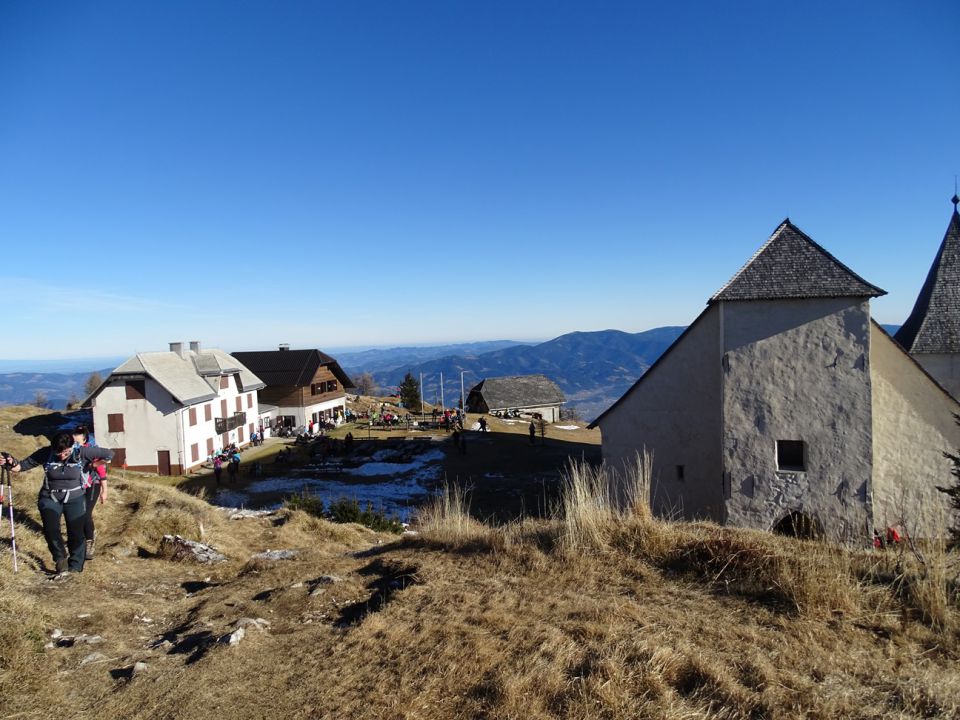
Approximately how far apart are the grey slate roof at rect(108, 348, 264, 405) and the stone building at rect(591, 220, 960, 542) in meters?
29.8

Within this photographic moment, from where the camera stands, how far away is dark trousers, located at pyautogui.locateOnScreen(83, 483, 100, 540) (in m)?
7.65

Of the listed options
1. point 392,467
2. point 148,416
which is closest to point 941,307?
point 392,467

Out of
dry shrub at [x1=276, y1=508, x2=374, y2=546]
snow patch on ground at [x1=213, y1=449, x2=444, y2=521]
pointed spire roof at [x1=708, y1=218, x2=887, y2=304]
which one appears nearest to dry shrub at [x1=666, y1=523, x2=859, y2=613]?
dry shrub at [x1=276, y1=508, x2=374, y2=546]

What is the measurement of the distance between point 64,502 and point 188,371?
32.3 metres

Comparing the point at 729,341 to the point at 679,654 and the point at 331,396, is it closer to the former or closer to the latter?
the point at 679,654

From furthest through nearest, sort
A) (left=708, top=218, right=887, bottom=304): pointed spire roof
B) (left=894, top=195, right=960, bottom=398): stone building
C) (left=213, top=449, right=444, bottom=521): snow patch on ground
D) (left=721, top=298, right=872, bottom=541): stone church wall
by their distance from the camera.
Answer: (left=213, top=449, right=444, bottom=521): snow patch on ground → (left=894, top=195, right=960, bottom=398): stone building → (left=708, top=218, right=887, bottom=304): pointed spire roof → (left=721, top=298, right=872, bottom=541): stone church wall

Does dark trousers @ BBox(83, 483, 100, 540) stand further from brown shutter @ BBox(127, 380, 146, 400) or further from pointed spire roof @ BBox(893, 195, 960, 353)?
brown shutter @ BBox(127, 380, 146, 400)

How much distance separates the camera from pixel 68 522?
23.9ft

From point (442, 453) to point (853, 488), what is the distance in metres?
23.0

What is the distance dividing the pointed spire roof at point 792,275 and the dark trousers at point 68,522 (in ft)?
49.2

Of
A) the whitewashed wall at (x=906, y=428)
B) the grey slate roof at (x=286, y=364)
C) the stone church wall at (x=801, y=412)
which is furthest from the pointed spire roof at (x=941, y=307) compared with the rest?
the grey slate roof at (x=286, y=364)

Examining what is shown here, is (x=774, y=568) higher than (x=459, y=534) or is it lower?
higher

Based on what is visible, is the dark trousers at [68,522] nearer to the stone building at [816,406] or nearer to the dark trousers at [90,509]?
the dark trousers at [90,509]

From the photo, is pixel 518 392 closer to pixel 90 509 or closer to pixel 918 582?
pixel 90 509
